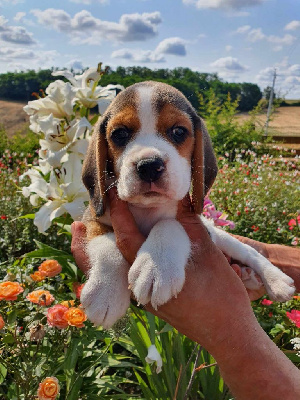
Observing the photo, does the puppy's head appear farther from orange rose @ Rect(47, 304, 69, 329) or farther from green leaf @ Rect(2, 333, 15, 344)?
green leaf @ Rect(2, 333, 15, 344)

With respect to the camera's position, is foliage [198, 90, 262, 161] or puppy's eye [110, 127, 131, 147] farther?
foliage [198, 90, 262, 161]

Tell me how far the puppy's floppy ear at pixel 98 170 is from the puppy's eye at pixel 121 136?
14 cm

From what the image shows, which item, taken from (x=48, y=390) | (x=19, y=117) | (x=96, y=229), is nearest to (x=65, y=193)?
(x=96, y=229)

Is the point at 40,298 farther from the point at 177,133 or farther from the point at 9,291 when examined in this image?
the point at 177,133

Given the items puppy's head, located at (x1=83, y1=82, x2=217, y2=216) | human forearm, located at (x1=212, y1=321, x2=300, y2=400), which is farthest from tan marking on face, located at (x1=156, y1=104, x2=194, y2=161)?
human forearm, located at (x1=212, y1=321, x2=300, y2=400)

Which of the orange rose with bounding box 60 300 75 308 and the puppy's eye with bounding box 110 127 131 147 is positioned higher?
the puppy's eye with bounding box 110 127 131 147

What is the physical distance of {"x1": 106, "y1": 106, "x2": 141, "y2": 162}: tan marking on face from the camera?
212 cm

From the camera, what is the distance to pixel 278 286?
2572 mm

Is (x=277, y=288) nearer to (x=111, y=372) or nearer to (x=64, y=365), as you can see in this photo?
(x=64, y=365)

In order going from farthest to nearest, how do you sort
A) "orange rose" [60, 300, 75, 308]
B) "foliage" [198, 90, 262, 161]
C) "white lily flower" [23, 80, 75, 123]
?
"foliage" [198, 90, 262, 161] → "white lily flower" [23, 80, 75, 123] → "orange rose" [60, 300, 75, 308]

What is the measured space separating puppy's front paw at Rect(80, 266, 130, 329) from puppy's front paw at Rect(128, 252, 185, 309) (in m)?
0.12

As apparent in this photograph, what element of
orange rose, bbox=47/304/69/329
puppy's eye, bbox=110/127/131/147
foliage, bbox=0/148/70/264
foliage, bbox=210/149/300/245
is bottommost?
foliage, bbox=0/148/70/264

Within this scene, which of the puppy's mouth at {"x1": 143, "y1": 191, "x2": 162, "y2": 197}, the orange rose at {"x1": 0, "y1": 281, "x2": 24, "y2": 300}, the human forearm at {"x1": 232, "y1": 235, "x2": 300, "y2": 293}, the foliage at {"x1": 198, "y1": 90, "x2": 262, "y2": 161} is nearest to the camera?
the puppy's mouth at {"x1": 143, "y1": 191, "x2": 162, "y2": 197}

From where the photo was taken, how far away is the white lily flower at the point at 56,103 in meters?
3.02
